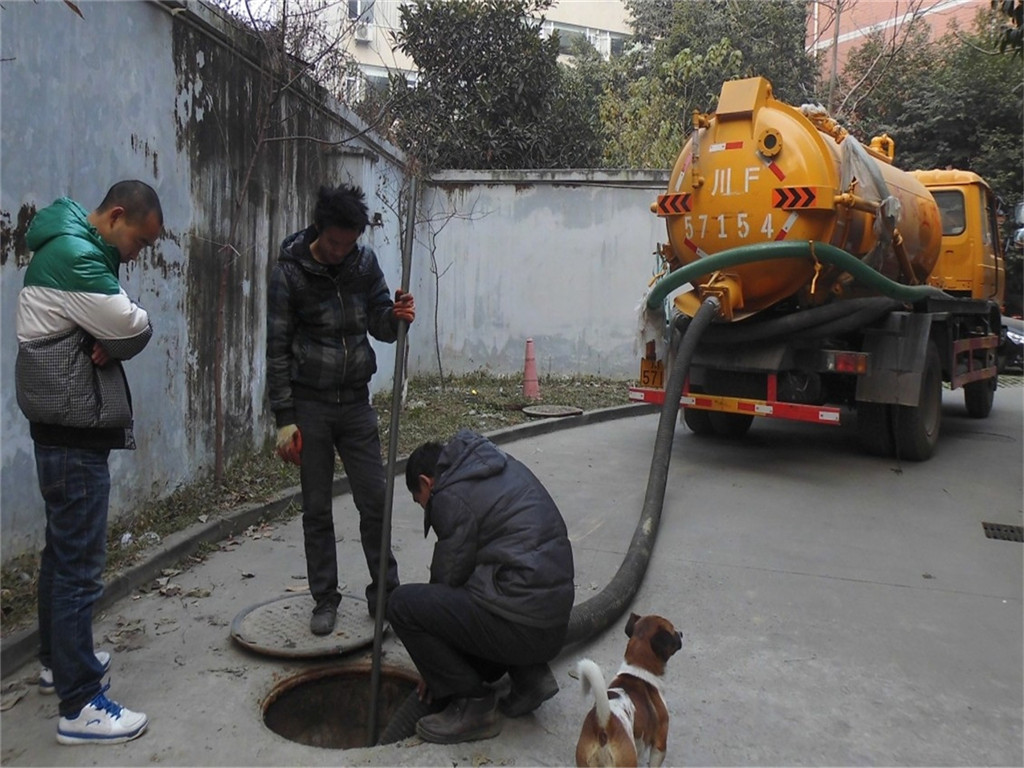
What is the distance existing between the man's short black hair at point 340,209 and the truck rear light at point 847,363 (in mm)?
4647

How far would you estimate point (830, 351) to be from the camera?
22.2 ft

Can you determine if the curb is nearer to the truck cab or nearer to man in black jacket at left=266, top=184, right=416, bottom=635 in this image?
man in black jacket at left=266, top=184, right=416, bottom=635

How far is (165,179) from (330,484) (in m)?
2.26

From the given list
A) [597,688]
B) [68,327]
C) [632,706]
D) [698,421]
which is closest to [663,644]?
[632,706]

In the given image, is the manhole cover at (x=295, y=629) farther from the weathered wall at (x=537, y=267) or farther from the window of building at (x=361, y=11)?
the weathered wall at (x=537, y=267)

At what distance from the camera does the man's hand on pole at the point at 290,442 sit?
11.7ft

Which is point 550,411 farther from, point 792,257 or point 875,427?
point 792,257

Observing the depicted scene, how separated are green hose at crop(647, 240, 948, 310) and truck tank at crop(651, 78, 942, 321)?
0.32 ft

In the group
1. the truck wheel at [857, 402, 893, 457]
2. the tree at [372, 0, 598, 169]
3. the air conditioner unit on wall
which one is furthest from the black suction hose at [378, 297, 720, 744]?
the tree at [372, 0, 598, 169]

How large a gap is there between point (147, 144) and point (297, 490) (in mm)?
2338

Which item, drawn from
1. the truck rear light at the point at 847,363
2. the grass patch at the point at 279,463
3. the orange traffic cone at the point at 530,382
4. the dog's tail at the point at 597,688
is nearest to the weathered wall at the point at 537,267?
the grass patch at the point at 279,463

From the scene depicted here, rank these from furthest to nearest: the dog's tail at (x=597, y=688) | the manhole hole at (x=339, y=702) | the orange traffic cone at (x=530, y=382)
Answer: the orange traffic cone at (x=530, y=382) → the manhole hole at (x=339, y=702) → the dog's tail at (x=597, y=688)

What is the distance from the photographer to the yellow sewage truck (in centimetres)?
634

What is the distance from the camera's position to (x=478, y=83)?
43.0 ft
